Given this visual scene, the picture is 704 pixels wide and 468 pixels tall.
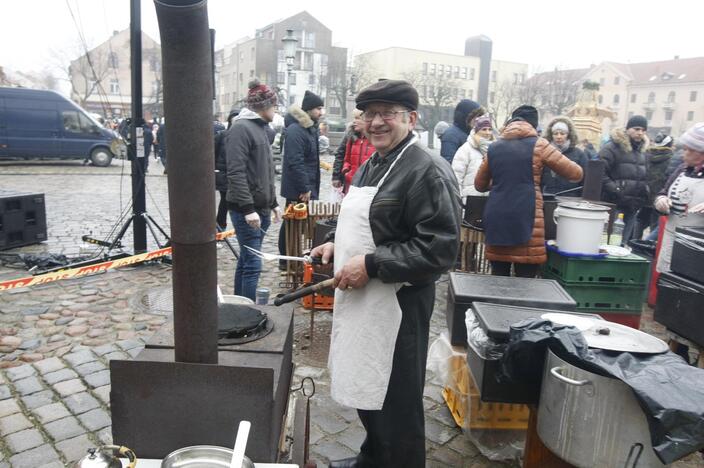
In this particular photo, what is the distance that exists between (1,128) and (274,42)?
55.3 m

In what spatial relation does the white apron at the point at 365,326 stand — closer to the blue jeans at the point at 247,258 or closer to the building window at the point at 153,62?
the blue jeans at the point at 247,258

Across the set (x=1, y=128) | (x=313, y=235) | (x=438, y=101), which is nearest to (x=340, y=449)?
(x=313, y=235)

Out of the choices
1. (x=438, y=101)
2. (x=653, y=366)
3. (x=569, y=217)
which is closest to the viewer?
(x=653, y=366)

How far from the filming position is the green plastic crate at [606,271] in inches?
193

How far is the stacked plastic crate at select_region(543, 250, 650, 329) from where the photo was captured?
492cm

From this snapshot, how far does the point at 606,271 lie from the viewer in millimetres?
4957

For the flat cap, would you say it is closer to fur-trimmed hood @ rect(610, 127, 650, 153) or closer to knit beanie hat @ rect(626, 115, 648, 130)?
fur-trimmed hood @ rect(610, 127, 650, 153)

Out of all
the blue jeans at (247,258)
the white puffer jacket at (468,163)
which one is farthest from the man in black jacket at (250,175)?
the white puffer jacket at (468,163)

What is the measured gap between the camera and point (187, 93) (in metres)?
1.83

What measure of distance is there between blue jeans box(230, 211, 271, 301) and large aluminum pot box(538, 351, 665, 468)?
10.2 feet

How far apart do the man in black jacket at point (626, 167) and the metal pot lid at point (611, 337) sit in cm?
497

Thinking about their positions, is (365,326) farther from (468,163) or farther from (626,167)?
(626,167)

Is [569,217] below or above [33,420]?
above

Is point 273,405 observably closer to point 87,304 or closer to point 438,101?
point 87,304
